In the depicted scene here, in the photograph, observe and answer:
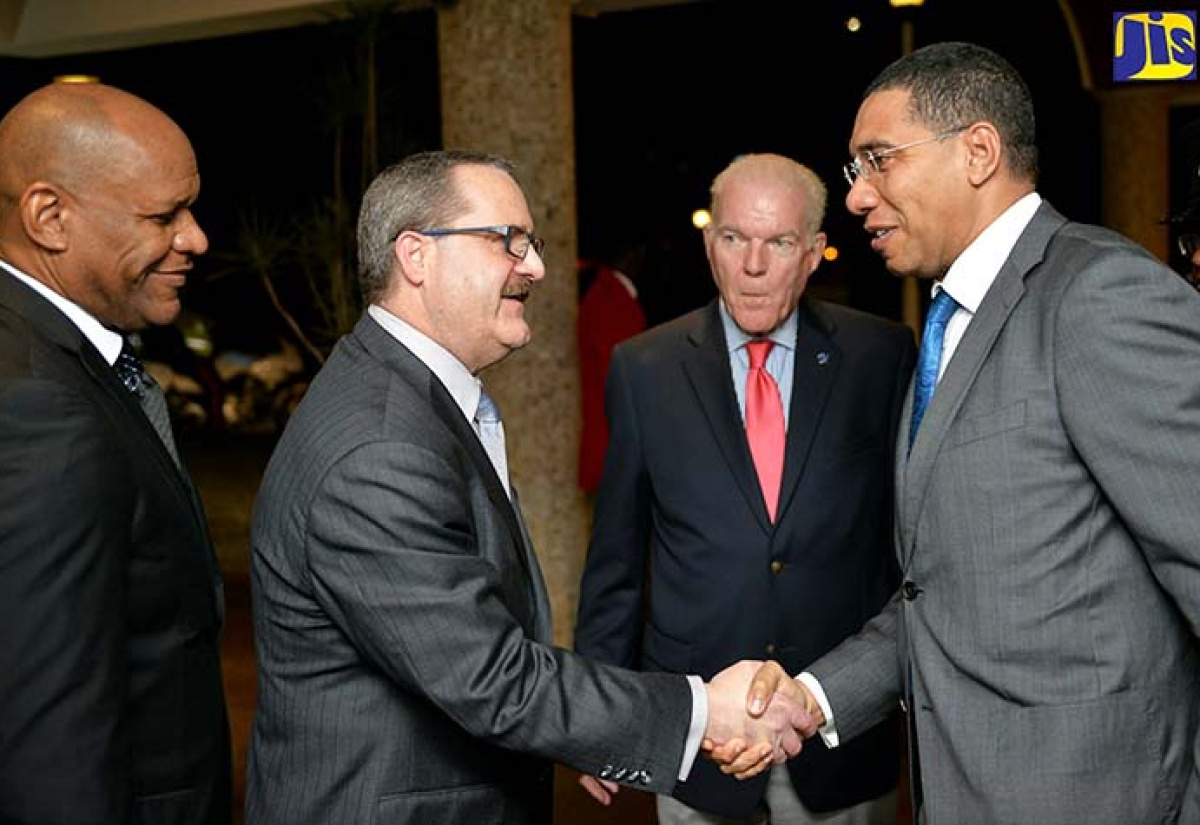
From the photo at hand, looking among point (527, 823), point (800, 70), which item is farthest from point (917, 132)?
point (800, 70)

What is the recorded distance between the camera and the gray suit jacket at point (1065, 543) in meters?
1.92

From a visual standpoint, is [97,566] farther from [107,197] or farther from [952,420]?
[952,420]

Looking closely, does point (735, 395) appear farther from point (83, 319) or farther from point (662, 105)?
point (662, 105)

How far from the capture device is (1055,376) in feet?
6.54

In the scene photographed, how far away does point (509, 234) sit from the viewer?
223 cm

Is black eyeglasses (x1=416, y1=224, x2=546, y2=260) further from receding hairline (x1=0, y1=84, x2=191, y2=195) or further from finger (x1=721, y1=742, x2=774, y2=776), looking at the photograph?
finger (x1=721, y1=742, x2=774, y2=776)

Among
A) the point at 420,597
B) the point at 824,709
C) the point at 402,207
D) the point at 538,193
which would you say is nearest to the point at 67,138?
the point at 402,207

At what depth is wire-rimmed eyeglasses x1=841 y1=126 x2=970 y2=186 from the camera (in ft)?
7.20

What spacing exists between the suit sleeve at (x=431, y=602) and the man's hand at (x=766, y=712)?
1.21ft

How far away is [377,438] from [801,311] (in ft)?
4.15

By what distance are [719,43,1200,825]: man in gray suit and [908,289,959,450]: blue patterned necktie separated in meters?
0.05

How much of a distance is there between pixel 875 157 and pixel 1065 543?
660mm

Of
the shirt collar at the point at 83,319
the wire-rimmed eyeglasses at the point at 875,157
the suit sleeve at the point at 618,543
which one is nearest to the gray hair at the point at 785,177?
the suit sleeve at the point at 618,543

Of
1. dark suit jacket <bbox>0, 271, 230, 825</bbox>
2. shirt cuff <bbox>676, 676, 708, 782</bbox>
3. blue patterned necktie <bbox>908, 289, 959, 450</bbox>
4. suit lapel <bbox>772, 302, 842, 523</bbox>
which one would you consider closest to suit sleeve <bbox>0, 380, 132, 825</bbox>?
dark suit jacket <bbox>0, 271, 230, 825</bbox>
